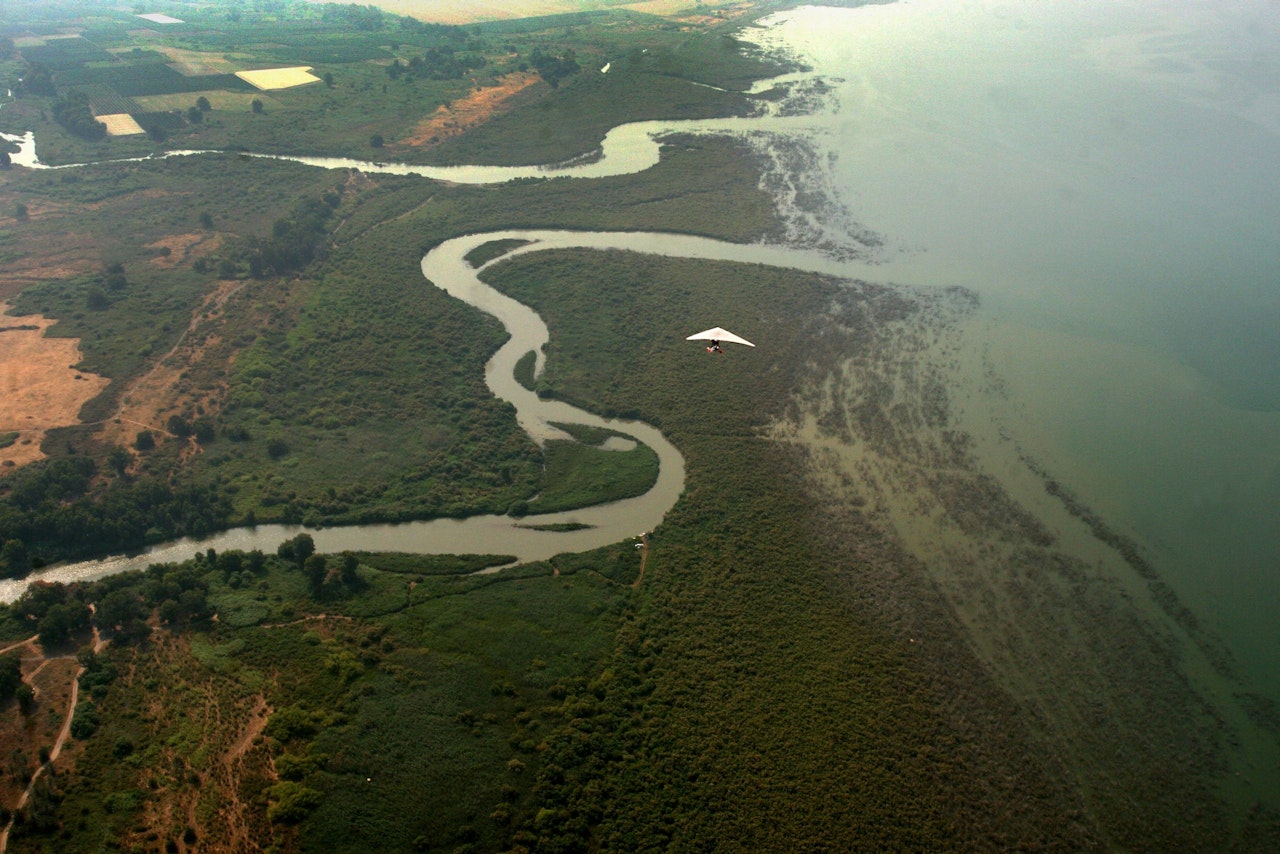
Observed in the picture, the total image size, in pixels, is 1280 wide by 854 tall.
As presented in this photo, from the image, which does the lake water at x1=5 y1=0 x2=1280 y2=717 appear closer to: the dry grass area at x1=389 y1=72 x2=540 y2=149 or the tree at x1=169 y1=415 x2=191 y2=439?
the dry grass area at x1=389 y1=72 x2=540 y2=149

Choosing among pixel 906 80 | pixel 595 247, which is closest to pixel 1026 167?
pixel 906 80

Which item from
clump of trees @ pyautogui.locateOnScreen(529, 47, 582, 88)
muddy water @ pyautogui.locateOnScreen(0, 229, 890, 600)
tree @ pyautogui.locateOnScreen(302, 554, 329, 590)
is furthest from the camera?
clump of trees @ pyautogui.locateOnScreen(529, 47, 582, 88)

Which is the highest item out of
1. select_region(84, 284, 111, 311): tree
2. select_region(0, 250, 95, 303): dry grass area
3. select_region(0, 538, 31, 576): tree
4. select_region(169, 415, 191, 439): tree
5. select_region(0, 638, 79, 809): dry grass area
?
select_region(0, 250, 95, 303): dry grass area

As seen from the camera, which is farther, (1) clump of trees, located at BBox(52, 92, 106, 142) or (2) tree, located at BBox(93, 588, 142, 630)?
(1) clump of trees, located at BBox(52, 92, 106, 142)

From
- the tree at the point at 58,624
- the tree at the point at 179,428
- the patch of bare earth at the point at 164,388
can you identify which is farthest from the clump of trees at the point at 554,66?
the tree at the point at 58,624

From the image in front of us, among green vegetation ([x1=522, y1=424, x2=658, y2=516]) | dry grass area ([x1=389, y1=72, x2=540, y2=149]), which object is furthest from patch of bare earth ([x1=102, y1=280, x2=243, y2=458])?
dry grass area ([x1=389, y1=72, x2=540, y2=149])

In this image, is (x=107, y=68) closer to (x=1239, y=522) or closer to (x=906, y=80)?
(x=906, y=80)

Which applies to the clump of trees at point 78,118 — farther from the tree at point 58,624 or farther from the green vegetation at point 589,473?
the green vegetation at point 589,473
